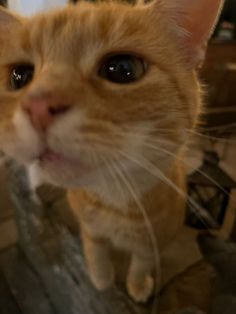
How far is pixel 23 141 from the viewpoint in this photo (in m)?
0.49

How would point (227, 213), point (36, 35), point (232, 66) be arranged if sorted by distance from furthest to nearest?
1. point (232, 66)
2. point (227, 213)
3. point (36, 35)

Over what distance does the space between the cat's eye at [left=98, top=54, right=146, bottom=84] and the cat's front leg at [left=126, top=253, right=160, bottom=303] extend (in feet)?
1.58

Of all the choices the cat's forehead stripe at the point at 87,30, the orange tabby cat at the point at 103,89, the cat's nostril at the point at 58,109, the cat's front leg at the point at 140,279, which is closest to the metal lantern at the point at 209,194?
the cat's front leg at the point at 140,279

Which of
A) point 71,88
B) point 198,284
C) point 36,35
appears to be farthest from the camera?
point 198,284

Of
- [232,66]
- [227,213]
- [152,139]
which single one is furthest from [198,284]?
[232,66]

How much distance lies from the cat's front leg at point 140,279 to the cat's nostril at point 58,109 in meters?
0.53

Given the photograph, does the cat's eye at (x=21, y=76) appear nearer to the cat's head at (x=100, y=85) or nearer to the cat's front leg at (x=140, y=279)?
the cat's head at (x=100, y=85)

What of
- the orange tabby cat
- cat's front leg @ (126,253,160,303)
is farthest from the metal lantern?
the orange tabby cat

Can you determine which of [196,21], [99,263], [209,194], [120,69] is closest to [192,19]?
[196,21]

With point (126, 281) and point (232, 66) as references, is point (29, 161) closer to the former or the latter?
point (126, 281)

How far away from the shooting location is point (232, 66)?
1552 millimetres

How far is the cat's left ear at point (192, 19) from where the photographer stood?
583 millimetres

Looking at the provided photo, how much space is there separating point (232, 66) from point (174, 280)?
90 centimetres

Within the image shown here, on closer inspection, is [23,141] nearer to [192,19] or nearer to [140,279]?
[192,19]
